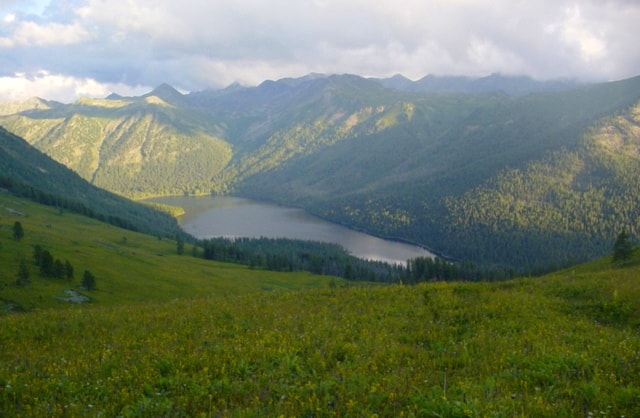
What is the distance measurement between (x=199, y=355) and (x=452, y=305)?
10870 mm

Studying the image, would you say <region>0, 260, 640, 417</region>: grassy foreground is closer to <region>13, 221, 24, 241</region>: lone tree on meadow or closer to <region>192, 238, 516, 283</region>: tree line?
<region>13, 221, 24, 241</region>: lone tree on meadow

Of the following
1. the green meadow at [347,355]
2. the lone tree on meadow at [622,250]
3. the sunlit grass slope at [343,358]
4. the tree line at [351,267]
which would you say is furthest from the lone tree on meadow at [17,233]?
the lone tree on meadow at [622,250]

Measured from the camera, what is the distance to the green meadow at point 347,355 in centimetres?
877

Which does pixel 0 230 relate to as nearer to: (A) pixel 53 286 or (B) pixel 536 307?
(A) pixel 53 286

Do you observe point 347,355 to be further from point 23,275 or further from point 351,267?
point 351,267

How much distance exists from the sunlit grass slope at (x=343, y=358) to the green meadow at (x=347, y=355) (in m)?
0.05

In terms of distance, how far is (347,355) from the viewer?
12102 millimetres

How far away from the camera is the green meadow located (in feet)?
28.8

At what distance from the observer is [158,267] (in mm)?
99562

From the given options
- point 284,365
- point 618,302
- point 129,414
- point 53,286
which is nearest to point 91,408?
point 129,414

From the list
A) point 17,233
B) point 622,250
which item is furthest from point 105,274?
point 622,250

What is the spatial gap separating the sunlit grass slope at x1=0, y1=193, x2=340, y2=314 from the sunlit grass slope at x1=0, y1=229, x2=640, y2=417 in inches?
979

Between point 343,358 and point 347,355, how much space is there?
8.2 inches

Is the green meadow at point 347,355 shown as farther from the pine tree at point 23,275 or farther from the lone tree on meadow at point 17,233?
the lone tree on meadow at point 17,233
